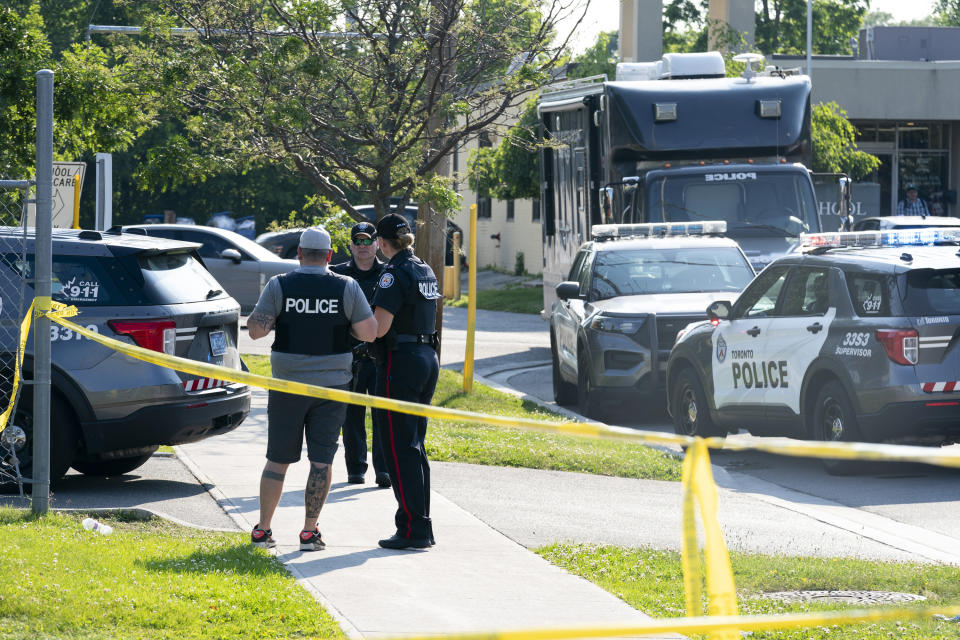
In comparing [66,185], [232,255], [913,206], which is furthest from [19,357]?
[913,206]

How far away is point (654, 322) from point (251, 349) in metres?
7.99

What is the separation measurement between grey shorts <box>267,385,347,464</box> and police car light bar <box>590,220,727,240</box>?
26.3 ft

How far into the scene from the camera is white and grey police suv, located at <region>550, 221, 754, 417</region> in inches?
517

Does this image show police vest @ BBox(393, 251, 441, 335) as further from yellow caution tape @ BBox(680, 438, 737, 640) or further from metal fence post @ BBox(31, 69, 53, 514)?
yellow caution tape @ BBox(680, 438, 737, 640)

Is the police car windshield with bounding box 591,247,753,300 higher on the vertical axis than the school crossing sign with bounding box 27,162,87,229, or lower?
lower

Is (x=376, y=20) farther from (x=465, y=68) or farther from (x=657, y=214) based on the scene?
(x=657, y=214)

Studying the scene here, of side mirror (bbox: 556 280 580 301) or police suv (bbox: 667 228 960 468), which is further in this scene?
side mirror (bbox: 556 280 580 301)

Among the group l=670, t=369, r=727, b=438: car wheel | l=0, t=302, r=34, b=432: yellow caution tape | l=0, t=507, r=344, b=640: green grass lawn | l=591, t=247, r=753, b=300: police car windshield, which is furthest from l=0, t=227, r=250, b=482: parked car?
l=591, t=247, r=753, b=300: police car windshield

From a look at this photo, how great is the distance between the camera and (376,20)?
46.9ft

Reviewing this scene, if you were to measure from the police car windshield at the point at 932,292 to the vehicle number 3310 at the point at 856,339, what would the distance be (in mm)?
357

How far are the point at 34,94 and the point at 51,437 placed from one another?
7.29m

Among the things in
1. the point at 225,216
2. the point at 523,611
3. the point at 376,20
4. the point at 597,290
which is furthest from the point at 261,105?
the point at 225,216

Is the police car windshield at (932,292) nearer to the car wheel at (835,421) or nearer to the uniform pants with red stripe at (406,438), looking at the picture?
the car wheel at (835,421)

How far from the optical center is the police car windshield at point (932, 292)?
9.70 meters
